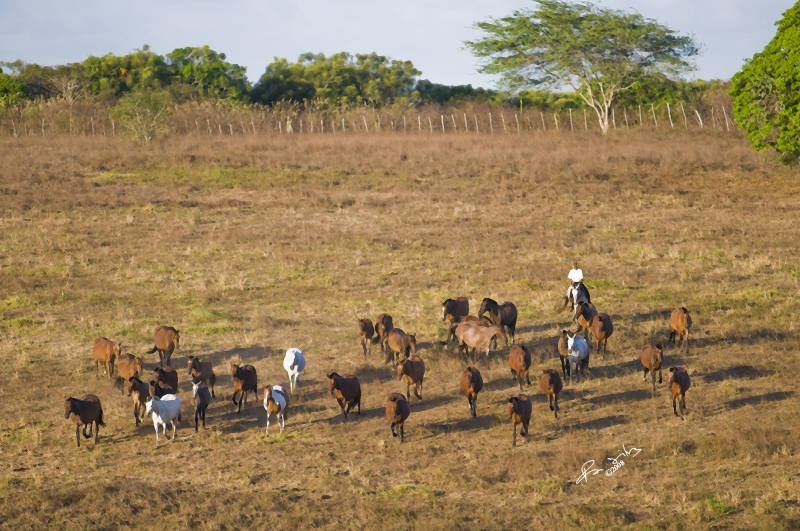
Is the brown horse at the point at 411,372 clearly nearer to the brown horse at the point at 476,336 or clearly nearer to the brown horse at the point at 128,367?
the brown horse at the point at 476,336

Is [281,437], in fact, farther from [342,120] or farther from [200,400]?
[342,120]

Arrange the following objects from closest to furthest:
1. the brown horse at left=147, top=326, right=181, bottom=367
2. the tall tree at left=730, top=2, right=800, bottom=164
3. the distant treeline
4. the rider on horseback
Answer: the brown horse at left=147, top=326, right=181, bottom=367 → the rider on horseback → the tall tree at left=730, top=2, right=800, bottom=164 → the distant treeline

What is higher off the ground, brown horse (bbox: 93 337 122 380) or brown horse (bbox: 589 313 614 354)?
brown horse (bbox: 93 337 122 380)

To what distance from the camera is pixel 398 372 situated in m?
14.6

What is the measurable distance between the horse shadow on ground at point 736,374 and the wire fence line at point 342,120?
35.1 m

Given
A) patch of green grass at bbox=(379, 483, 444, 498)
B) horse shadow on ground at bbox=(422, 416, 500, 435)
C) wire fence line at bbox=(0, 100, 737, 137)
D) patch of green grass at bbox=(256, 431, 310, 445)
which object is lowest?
patch of green grass at bbox=(379, 483, 444, 498)

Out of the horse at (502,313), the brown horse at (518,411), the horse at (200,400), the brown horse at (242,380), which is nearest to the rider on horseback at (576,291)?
the horse at (502,313)

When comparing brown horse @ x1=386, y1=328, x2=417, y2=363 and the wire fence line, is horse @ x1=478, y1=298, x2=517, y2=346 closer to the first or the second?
brown horse @ x1=386, y1=328, x2=417, y2=363

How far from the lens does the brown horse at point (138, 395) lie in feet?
44.3

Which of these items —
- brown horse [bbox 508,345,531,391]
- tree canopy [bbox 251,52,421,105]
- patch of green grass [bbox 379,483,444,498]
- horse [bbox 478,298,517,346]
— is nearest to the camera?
patch of green grass [bbox 379,483,444,498]

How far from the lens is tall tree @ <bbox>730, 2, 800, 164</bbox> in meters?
32.8

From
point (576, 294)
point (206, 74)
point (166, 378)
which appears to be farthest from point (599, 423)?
point (206, 74)

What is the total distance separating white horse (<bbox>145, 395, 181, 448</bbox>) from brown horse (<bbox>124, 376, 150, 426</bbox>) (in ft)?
0.81

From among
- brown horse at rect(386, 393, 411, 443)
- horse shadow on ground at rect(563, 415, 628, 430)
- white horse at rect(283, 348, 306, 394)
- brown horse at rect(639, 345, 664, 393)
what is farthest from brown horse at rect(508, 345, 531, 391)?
white horse at rect(283, 348, 306, 394)
